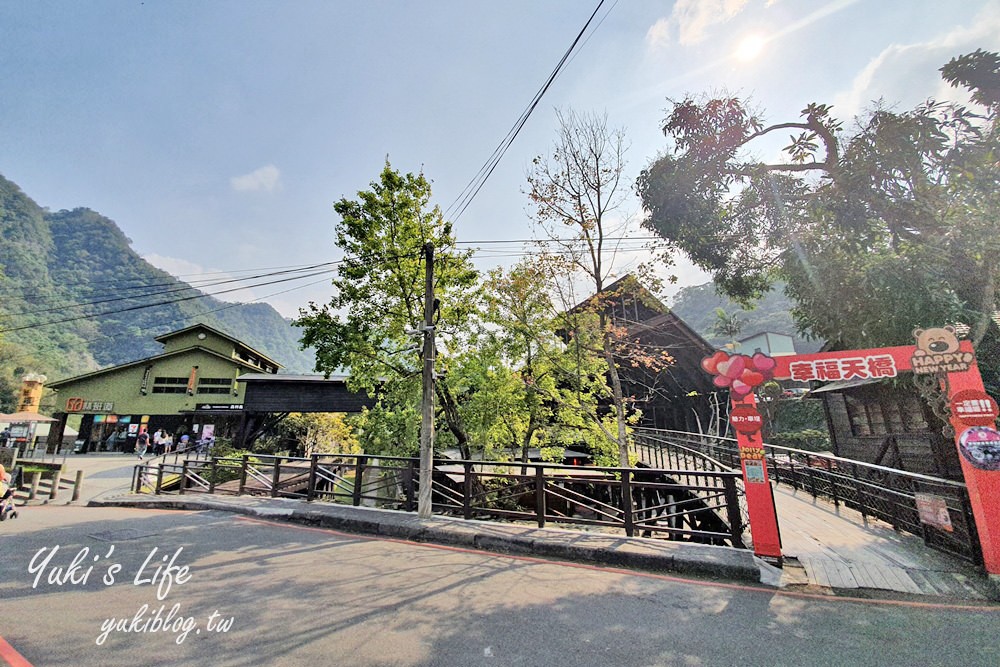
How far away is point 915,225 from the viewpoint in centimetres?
814

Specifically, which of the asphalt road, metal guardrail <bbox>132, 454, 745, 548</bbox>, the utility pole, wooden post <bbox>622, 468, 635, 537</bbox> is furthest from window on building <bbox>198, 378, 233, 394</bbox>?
wooden post <bbox>622, 468, 635, 537</bbox>

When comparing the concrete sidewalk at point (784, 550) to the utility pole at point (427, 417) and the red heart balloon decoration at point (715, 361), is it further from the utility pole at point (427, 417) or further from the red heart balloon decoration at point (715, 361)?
the red heart balloon decoration at point (715, 361)

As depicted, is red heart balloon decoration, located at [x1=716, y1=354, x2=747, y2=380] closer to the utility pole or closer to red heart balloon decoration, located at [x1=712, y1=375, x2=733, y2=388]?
red heart balloon decoration, located at [x1=712, y1=375, x2=733, y2=388]

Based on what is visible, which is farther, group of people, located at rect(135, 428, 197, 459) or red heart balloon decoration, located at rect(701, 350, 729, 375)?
group of people, located at rect(135, 428, 197, 459)

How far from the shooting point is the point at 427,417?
27.3ft

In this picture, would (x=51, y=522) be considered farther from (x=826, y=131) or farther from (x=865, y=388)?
(x=865, y=388)

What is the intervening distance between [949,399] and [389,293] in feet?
36.3

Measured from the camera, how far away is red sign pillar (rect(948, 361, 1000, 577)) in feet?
15.0

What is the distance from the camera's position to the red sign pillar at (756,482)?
5152mm

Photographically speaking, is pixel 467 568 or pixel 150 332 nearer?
pixel 467 568

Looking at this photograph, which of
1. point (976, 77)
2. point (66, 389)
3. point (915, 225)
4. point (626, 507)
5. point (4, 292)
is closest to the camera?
point (626, 507)

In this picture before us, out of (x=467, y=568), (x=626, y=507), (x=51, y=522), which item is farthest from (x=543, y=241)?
(x=51, y=522)

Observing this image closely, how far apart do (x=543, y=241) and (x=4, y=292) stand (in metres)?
107

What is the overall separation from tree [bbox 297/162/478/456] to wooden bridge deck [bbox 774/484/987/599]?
26.9 feet
